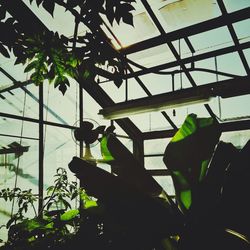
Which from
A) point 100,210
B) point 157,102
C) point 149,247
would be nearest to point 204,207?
point 149,247

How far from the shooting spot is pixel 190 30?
3.95 m

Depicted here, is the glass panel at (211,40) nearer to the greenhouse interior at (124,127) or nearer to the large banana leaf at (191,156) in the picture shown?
the greenhouse interior at (124,127)

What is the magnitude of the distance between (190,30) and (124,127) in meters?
3.43

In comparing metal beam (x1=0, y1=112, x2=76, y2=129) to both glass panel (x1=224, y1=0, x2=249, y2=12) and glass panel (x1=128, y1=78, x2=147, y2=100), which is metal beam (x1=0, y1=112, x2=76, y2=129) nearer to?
glass panel (x1=128, y1=78, x2=147, y2=100)

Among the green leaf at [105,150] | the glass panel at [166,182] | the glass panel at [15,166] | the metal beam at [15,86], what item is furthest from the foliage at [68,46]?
the glass panel at [166,182]

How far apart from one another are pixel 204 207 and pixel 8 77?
392 cm

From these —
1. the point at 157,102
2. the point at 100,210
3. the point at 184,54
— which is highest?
the point at 184,54

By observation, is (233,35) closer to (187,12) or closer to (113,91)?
(187,12)

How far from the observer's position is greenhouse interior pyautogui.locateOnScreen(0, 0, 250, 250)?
1066 millimetres

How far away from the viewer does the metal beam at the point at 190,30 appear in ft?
11.7

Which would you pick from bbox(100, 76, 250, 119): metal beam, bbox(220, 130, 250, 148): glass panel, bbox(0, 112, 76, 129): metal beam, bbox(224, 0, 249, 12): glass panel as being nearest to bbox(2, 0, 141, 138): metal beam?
bbox(100, 76, 250, 119): metal beam

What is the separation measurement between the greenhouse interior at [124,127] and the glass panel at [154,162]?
3cm

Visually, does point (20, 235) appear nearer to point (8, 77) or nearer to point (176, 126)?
point (8, 77)

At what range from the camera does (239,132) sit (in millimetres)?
5836
